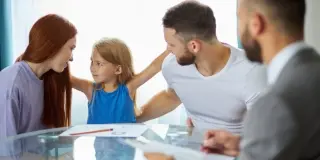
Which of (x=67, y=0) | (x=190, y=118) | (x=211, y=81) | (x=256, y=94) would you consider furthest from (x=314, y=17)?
(x=67, y=0)

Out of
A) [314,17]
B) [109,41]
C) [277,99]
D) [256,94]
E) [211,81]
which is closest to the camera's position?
[277,99]

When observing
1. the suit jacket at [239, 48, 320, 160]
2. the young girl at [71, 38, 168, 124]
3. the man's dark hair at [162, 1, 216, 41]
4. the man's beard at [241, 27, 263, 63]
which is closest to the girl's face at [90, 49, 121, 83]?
the young girl at [71, 38, 168, 124]

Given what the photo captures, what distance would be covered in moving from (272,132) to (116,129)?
0.72 metres

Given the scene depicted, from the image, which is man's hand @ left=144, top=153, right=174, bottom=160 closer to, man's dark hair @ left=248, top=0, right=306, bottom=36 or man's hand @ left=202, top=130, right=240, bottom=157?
man's hand @ left=202, top=130, right=240, bottom=157

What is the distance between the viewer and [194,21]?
1.28 metres

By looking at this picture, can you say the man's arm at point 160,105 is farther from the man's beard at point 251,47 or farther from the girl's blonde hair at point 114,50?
the man's beard at point 251,47

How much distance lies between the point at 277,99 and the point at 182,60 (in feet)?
2.01

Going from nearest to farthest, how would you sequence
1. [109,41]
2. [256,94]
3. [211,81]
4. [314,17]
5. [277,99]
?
1. [277,99]
2. [314,17]
3. [256,94]
4. [211,81]
5. [109,41]

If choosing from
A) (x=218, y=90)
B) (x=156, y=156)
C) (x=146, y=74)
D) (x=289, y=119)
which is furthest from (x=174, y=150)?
(x=289, y=119)

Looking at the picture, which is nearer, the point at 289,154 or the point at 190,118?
the point at 289,154

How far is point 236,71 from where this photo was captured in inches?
50.2

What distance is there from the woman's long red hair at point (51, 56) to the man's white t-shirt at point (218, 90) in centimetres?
33

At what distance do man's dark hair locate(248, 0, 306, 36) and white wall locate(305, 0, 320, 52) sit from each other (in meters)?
0.16

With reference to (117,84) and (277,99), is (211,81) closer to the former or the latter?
(117,84)
